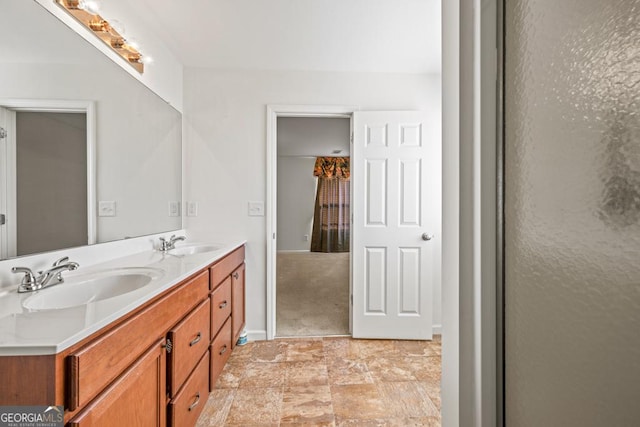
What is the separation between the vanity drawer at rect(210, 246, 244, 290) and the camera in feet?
5.86

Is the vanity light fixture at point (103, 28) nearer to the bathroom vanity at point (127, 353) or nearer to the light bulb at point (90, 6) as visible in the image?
the light bulb at point (90, 6)

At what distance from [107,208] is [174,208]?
832 millimetres

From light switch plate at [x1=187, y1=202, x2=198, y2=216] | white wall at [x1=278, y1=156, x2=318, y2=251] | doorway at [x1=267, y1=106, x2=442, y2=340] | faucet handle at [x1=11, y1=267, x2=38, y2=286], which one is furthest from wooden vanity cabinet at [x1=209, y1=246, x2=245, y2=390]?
white wall at [x1=278, y1=156, x2=318, y2=251]

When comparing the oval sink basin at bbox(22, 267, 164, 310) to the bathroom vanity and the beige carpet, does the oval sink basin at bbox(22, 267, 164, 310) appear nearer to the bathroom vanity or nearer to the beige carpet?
the bathroom vanity

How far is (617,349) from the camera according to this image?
1.20 ft

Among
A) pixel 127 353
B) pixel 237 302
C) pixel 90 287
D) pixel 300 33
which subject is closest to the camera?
pixel 127 353

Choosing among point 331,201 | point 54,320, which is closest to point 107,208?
point 54,320

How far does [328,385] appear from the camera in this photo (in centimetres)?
196

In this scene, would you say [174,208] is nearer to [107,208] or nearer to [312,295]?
[107,208]

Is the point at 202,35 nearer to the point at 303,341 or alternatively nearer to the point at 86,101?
the point at 86,101

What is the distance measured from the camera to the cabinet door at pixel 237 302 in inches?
86.7

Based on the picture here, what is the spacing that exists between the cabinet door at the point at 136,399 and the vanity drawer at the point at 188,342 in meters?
0.08

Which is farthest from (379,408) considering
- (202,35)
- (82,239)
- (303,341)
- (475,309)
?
(202,35)

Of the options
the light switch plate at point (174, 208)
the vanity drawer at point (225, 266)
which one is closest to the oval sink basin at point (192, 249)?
the vanity drawer at point (225, 266)
